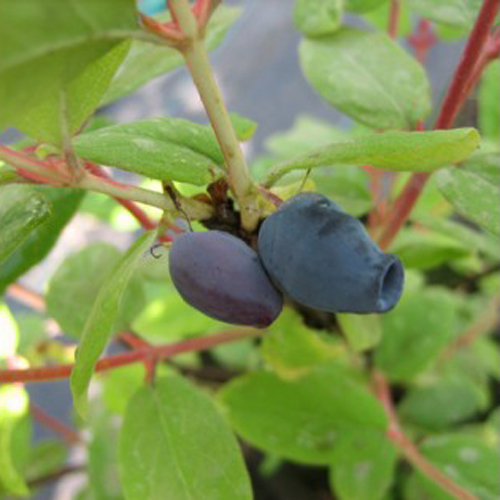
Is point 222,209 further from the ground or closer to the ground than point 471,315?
further from the ground

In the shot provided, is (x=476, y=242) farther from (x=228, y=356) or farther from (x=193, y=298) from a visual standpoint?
(x=228, y=356)

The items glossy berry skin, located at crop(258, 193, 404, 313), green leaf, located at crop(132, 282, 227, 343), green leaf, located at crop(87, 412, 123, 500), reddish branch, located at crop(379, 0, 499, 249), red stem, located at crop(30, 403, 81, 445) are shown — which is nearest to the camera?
glossy berry skin, located at crop(258, 193, 404, 313)

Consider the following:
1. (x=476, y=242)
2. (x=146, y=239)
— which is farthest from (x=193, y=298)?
(x=476, y=242)

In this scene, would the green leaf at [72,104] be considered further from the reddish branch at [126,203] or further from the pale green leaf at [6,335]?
the pale green leaf at [6,335]

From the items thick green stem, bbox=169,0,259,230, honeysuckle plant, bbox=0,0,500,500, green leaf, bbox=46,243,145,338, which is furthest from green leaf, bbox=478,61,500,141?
thick green stem, bbox=169,0,259,230

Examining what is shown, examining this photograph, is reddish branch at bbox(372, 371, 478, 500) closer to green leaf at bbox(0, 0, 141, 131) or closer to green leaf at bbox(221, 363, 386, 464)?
green leaf at bbox(221, 363, 386, 464)

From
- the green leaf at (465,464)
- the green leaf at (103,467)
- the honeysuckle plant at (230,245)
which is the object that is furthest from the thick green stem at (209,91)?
the green leaf at (103,467)
